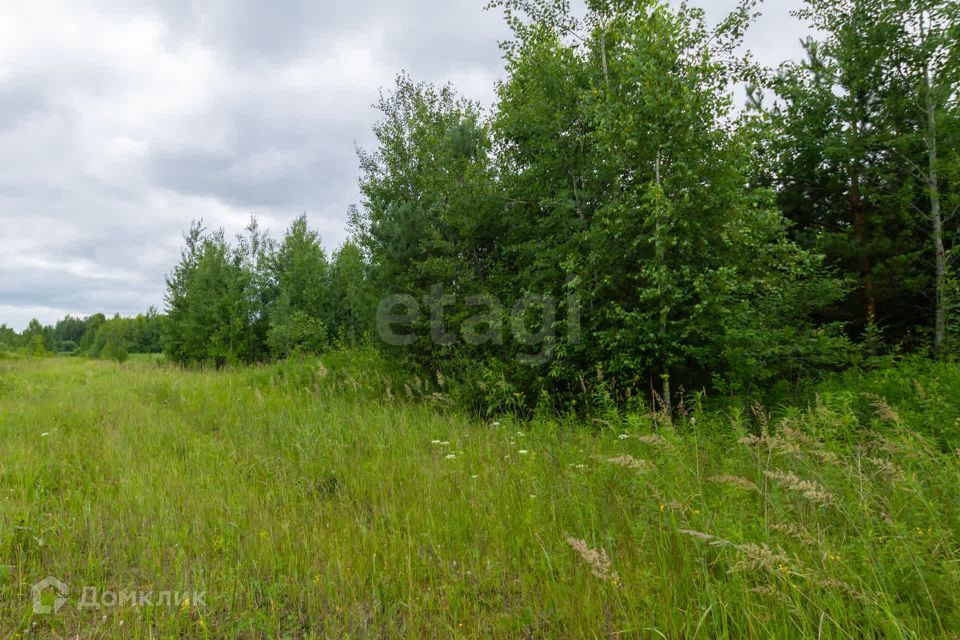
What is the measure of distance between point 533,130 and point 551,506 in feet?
24.9

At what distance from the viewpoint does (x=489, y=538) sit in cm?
289

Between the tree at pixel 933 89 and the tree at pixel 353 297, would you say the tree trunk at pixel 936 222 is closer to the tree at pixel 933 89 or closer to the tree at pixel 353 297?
the tree at pixel 933 89

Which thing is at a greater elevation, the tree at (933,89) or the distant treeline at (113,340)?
the tree at (933,89)

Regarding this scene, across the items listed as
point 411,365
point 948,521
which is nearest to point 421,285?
A: point 411,365

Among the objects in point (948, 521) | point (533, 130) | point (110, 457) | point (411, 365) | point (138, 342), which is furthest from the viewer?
point (138, 342)

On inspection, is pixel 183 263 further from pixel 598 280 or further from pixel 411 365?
pixel 598 280

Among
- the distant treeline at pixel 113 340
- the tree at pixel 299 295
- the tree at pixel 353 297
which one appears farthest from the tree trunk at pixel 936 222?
the distant treeline at pixel 113 340

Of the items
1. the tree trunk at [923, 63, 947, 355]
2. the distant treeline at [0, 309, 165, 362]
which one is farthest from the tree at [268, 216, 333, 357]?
the tree trunk at [923, 63, 947, 355]

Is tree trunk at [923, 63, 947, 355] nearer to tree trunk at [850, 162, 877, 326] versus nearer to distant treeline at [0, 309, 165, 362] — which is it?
tree trunk at [850, 162, 877, 326]

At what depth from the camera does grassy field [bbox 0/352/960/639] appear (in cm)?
192

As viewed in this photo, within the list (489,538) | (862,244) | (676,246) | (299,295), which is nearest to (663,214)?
Result: (676,246)

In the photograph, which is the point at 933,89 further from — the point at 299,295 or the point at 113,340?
the point at 113,340

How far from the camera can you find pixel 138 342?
152 feet

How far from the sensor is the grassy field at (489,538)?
1919mm
